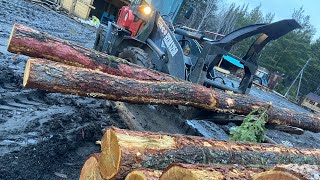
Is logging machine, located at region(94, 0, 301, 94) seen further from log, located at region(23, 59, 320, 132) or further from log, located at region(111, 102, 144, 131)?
log, located at region(23, 59, 320, 132)

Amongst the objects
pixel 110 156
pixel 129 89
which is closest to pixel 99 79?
pixel 129 89

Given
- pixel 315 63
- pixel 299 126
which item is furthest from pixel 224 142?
pixel 315 63

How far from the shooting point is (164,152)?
2.93 meters

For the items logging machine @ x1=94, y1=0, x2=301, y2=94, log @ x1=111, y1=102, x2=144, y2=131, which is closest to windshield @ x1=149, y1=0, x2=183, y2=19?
logging machine @ x1=94, y1=0, x2=301, y2=94

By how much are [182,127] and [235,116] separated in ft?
4.08

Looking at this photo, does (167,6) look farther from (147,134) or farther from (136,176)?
(136,176)

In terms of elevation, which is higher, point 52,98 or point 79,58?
point 79,58

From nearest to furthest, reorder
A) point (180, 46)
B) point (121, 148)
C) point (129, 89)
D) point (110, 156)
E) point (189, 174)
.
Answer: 1. point (189, 174)
2. point (121, 148)
3. point (110, 156)
4. point (129, 89)
5. point (180, 46)

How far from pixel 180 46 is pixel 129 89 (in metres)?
2.33

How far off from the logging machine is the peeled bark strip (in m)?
1.22

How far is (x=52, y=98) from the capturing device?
5492 mm

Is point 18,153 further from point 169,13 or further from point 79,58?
point 169,13

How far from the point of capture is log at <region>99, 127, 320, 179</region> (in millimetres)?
2646

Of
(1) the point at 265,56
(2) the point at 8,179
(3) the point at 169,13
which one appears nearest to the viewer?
(2) the point at 8,179
